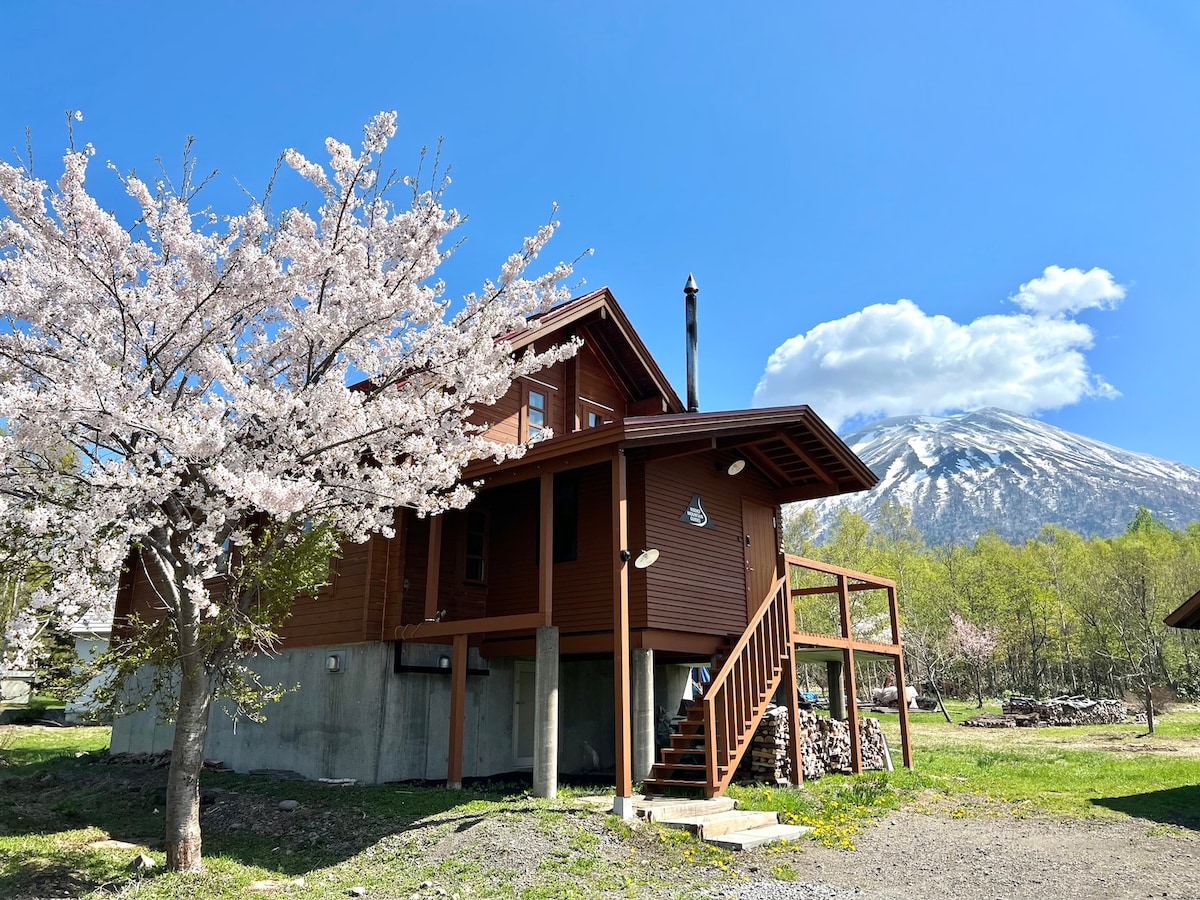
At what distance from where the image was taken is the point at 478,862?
26.4 feet

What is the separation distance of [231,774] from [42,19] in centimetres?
1077

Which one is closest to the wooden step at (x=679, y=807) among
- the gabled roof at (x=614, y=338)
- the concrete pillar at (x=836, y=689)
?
the concrete pillar at (x=836, y=689)

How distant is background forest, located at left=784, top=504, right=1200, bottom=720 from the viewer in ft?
138

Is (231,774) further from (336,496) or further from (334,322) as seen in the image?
(334,322)

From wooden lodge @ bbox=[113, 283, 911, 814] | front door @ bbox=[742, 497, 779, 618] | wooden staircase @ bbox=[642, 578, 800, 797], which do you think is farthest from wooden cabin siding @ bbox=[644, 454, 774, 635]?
wooden staircase @ bbox=[642, 578, 800, 797]

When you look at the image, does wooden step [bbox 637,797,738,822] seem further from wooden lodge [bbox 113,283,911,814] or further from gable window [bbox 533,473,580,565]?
gable window [bbox 533,473,580,565]

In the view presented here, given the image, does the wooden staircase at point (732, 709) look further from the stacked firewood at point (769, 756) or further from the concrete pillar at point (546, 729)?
the concrete pillar at point (546, 729)

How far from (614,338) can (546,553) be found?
6960mm

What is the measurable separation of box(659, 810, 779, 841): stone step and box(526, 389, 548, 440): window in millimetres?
7322

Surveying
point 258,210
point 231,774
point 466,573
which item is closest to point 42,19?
point 258,210

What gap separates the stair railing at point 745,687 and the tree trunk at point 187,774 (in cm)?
567

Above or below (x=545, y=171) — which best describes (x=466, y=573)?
below

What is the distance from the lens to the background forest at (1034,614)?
4203cm

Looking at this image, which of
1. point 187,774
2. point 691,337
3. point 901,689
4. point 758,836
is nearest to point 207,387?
point 187,774
